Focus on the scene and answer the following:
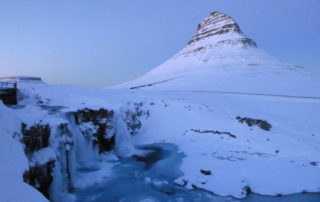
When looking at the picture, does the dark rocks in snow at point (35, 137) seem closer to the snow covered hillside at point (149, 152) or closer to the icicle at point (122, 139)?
the snow covered hillside at point (149, 152)

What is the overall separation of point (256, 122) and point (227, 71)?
4950 cm

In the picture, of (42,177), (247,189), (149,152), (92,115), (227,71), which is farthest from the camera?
(227,71)

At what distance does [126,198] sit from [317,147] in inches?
Answer: 552

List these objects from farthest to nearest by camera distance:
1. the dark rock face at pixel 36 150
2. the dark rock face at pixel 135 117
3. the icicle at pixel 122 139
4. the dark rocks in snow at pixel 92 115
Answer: the dark rock face at pixel 135 117 < the icicle at pixel 122 139 < the dark rocks in snow at pixel 92 115 < the dark rock face at pixel 36 150

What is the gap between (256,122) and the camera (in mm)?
22047

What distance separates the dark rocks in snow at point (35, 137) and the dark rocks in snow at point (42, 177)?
0.73 metres

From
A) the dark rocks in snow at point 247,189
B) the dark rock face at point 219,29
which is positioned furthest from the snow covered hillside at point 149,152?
the dark rock face at point 219,29

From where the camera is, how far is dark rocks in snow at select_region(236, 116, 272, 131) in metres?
21.2

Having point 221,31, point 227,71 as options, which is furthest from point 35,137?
point 221,31

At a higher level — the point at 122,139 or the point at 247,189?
the point at 122,139

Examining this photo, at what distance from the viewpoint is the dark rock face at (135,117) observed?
63.1ft

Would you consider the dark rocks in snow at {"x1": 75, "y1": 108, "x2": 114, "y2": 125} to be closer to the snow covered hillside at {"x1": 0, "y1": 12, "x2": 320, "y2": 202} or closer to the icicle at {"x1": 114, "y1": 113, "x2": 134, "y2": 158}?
the snow covered hillside at {"x1": 0, "y1": 12, "x2": 320, "y2": 202}

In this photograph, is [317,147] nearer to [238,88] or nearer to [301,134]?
[301,134]

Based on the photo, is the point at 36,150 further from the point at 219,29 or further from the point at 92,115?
the point at 219,29
